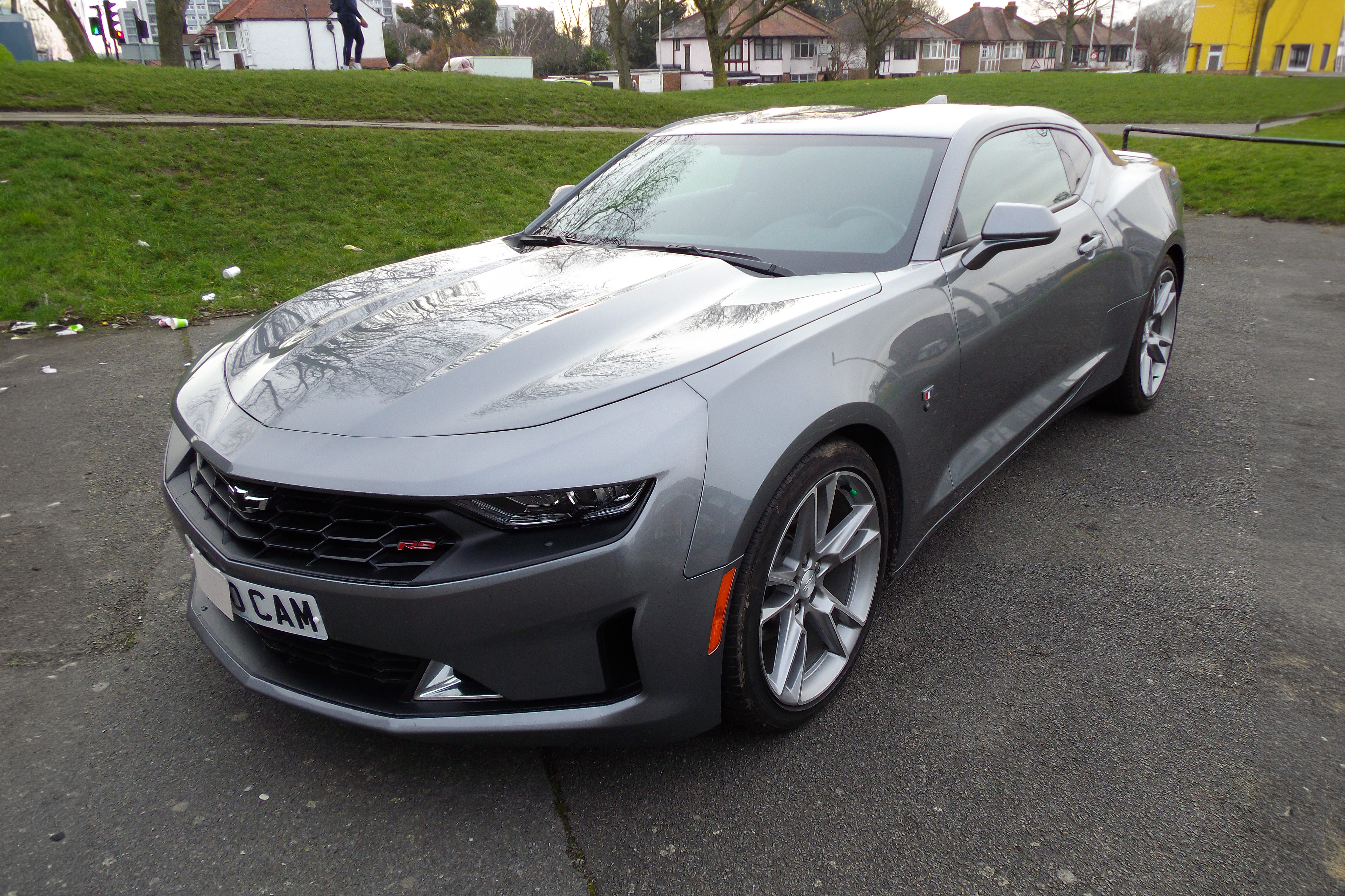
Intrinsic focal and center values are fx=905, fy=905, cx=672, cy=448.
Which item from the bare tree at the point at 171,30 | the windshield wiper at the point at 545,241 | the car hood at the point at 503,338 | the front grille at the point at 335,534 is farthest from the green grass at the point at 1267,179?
the bare tree at the point at 171,30

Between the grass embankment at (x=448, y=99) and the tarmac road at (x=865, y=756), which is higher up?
the grass embankment at (x=448, y=99)

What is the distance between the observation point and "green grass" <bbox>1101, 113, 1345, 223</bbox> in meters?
9.95

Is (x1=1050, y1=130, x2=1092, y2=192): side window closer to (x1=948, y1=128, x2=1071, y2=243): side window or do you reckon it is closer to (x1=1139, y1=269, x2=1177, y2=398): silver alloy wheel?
(x1=948, y1=128, x2=1071, y2=243): side window

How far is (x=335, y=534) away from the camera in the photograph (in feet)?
6.15

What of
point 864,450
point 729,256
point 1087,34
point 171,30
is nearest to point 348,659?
point 864,450

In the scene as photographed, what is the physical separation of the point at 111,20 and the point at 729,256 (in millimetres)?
35545

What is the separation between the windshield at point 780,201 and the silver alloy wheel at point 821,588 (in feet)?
2.49

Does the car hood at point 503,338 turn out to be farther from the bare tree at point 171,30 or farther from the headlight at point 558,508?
the bare tree at point 171,30

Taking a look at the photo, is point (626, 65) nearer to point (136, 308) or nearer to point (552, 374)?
point (136, 308)

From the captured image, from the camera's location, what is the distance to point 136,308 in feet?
22.0

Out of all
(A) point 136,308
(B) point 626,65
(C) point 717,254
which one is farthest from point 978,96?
(C) point 717,254

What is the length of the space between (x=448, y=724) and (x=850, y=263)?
68.2 inches

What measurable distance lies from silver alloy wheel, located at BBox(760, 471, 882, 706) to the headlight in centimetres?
46

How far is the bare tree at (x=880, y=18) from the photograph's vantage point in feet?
169
